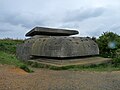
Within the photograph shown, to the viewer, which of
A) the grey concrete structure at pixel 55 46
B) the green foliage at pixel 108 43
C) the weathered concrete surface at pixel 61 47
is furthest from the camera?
the green foliage at pixel 108 43

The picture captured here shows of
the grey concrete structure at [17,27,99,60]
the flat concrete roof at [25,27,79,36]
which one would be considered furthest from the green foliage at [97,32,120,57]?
the flat concrete roof at [25,27,79,36]

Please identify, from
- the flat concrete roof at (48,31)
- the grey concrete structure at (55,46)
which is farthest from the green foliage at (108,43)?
the flat concrete roof at (48,31)

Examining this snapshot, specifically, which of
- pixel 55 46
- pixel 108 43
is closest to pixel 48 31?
pixel 55 46

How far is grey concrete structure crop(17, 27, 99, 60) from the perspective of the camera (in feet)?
65.6

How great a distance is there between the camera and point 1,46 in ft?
105

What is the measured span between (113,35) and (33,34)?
8.82m

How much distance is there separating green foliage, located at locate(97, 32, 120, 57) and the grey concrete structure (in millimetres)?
1707

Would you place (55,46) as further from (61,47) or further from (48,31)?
(48,31)

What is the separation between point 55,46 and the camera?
20297 millimetres

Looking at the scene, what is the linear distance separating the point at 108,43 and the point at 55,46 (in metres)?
6.68

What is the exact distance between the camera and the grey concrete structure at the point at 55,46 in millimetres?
19984

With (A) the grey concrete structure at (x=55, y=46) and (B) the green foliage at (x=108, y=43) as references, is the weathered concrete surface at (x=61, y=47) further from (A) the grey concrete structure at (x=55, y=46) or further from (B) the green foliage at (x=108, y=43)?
(B) the green foliage at (x=108, y=43)

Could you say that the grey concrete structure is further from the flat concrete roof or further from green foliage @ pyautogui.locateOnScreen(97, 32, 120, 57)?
green foliage @ pyautogui.locateOnScreen(97, 32, 120, 57)

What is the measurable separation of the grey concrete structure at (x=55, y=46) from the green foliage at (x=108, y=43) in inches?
67.2
